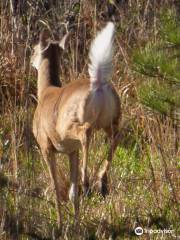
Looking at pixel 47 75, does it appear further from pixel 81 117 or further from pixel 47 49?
pixel 81 117

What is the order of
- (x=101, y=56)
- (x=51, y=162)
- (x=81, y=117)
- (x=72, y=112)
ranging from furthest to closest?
(x=51, y=162) → (x=72, y=112) → (x=81, y=117) → (x=101, y=56)

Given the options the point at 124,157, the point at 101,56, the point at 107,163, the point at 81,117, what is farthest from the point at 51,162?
the point at 101,56

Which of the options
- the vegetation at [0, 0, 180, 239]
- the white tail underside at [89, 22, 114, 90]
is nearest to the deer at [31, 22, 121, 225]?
the white tail underside at [89, 22, 114, 90]

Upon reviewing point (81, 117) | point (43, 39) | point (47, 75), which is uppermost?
point (43, 39)

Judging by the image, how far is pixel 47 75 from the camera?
709 cm

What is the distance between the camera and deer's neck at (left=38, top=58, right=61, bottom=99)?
7.05 metres

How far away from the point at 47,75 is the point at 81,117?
1450 millimetres

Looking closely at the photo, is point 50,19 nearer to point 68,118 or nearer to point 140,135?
point 140,135

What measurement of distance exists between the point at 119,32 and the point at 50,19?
127cm

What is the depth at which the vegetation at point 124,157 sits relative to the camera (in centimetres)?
465

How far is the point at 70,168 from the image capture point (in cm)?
637

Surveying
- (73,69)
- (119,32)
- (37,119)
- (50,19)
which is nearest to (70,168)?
(37,119)

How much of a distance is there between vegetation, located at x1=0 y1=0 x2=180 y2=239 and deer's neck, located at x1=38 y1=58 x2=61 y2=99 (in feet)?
1.47

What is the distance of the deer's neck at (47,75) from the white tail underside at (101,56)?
147 cm
